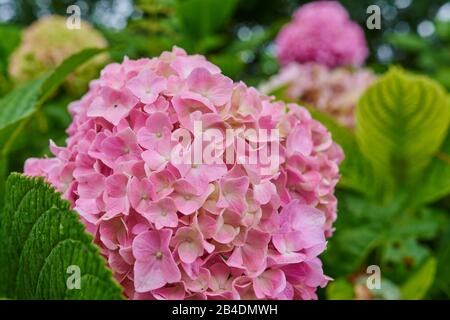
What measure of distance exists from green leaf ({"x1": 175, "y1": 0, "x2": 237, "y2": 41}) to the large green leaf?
1.04 metres

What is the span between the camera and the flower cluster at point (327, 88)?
1689 millimetres

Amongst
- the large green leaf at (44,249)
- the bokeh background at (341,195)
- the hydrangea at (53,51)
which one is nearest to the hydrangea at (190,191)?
the large green leaf at (44,249)

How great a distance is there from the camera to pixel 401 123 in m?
1.26

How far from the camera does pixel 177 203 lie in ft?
2.13

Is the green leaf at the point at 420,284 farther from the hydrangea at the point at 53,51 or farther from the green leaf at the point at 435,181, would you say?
the hydrangea at the point at 53,51

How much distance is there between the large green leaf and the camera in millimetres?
545

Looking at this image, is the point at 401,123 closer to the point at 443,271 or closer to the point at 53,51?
the point at 443,271

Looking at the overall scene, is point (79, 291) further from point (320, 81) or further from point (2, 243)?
point (320, 81)

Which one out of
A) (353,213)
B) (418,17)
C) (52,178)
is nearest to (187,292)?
(52,178)

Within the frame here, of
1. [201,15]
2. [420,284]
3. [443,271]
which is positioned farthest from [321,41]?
[420,284]

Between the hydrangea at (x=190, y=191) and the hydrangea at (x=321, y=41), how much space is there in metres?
Result: 1.37

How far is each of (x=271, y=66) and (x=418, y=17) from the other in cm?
290

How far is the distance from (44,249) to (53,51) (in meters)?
1.17

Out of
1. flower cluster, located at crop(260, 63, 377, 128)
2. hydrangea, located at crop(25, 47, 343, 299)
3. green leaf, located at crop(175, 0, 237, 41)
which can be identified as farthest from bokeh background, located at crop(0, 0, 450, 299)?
hydrangea, located at crop(25, 47, 343, 299)
